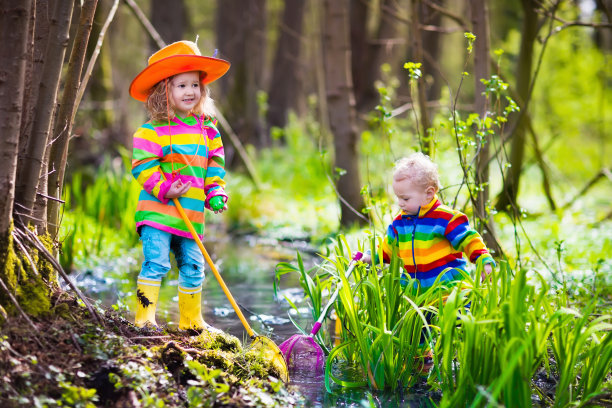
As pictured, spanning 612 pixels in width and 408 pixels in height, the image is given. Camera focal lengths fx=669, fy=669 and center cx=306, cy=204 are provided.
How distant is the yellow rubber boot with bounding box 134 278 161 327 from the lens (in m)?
3.37

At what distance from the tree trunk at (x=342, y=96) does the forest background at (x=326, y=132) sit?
0.02 metres

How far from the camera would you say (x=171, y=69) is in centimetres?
346

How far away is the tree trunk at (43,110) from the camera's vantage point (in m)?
2.98

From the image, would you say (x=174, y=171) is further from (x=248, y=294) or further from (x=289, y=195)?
(x=289, y=195)

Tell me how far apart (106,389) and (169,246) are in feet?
3.60

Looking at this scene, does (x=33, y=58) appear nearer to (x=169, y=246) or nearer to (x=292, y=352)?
(x=169, y=246)

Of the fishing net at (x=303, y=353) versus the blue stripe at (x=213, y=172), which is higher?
the blue stripe at (x=213, y=172)

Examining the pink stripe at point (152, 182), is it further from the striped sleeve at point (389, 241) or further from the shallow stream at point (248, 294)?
the striped sleeve at point (389, 241)

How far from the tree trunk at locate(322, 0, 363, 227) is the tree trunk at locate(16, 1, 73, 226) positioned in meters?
4.33

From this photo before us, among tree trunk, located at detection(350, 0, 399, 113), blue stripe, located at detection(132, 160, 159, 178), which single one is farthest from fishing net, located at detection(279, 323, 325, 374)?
tree trunk, located at detection(350, 0, 399, 113)

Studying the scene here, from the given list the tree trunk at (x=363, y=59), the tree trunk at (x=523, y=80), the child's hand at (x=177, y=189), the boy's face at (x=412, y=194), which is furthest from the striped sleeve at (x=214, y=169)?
the tree trunk at (x=363, y=59)

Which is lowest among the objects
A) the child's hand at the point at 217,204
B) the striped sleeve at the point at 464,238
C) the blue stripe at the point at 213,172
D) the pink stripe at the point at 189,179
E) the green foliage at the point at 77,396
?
the green foliage at the point at 77,396

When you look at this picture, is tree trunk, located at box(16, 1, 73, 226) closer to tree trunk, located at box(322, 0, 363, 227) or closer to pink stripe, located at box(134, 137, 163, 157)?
pink stripe, located at box(134, 137, 163, 157)

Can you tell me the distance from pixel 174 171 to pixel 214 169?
0.23 m
